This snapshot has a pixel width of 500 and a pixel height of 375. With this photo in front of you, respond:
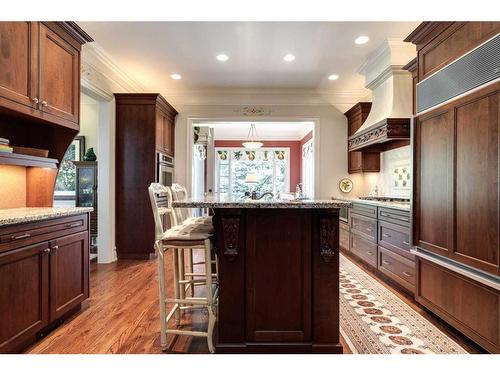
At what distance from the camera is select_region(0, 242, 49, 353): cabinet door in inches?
69.5

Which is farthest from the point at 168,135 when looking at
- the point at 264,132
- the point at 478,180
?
the point at 264,132

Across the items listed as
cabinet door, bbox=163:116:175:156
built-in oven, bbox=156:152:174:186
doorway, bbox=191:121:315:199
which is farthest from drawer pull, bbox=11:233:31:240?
doorway, bbox=191:121:315:199

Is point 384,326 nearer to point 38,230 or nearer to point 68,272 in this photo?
point 68,272

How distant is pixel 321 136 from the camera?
567 centimetres

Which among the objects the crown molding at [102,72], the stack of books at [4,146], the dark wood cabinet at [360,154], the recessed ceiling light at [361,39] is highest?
the recessed ceiling light at [361,39]

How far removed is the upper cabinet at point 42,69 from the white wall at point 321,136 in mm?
2854

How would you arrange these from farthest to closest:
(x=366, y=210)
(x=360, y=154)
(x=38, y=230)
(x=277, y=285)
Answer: (x=360, y=154) → (x=366, y=210) → (x=38, y=230) → (x=277, y=285)

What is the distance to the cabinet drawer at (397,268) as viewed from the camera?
295cm

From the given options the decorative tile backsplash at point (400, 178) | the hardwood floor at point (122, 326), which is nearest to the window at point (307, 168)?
the decorative tile backsplash at point (400, 178)

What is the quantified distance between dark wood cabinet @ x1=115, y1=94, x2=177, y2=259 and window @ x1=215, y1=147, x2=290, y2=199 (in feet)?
18.2

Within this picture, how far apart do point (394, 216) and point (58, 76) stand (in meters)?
3.55

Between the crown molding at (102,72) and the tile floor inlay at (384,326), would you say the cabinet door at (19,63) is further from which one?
the tile floor inlay at (384,326)
